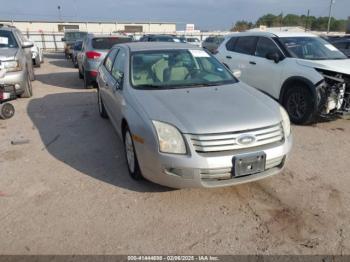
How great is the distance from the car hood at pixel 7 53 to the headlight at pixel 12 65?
9cm

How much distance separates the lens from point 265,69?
21.6ft

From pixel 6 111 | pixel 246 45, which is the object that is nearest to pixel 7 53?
pixel 6 111

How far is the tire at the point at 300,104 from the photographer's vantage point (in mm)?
5672

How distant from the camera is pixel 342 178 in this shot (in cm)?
386

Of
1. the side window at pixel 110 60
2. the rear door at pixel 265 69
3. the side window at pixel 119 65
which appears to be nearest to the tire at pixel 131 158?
the side window at pixel 119 65

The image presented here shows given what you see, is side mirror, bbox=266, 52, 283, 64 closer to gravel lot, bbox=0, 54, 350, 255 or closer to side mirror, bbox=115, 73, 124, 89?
gravel lot, bbox=0, 54, 350, 255

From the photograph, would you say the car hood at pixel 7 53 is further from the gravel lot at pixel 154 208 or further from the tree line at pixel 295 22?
the tree line at pixel 295 22

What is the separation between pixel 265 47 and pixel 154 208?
16.0 feet

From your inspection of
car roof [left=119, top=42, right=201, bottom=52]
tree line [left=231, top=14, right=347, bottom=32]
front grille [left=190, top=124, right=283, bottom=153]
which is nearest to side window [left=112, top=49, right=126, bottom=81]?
car roof [left=119, top=42, right=201, bottom=52]

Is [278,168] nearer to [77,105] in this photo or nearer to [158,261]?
[158,261]

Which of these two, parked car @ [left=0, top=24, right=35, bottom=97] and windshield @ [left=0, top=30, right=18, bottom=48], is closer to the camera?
parked car @ [left=0, top=24, right=35, bottom=97]

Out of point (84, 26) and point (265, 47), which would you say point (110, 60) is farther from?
point (84, 26)

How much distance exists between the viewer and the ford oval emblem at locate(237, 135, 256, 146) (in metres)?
3.04

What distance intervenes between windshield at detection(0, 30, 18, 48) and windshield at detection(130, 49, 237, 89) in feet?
17.5
